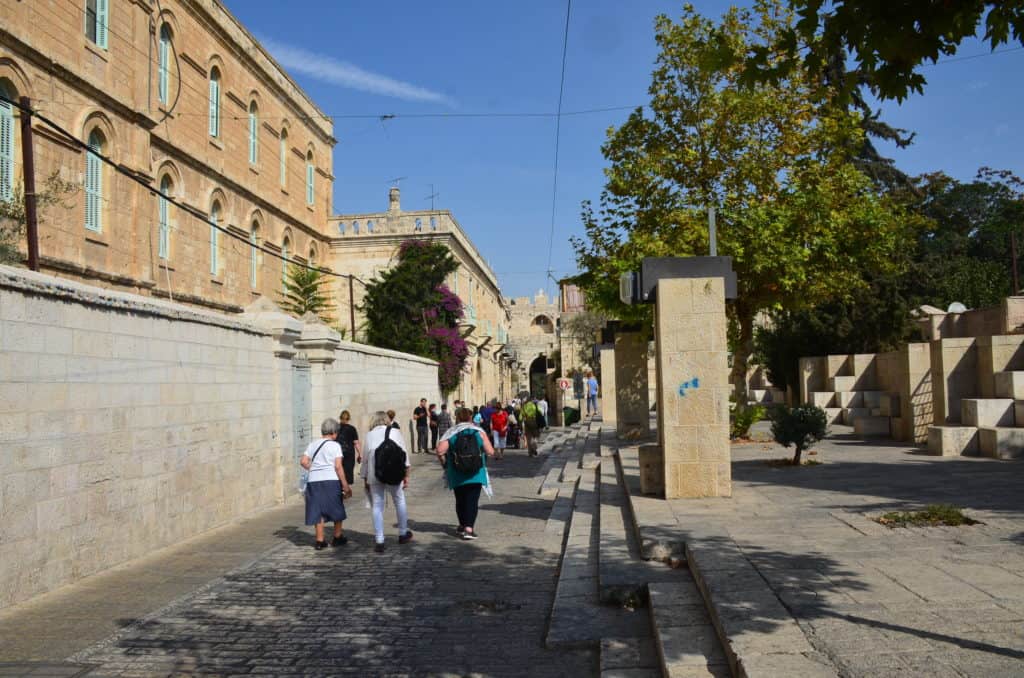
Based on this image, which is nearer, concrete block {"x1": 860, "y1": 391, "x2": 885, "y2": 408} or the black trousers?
the black trousers

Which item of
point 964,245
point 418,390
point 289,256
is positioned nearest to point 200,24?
point 289,256

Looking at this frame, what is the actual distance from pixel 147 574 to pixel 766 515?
5.61 meters

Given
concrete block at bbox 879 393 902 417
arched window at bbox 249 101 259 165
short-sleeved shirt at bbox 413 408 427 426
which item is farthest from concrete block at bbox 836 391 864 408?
arched window at bbox 249 101 259 165

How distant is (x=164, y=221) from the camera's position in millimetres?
21375

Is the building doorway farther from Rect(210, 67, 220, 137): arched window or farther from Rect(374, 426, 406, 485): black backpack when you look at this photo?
Rect(374, 426, 406, 485): black backpack

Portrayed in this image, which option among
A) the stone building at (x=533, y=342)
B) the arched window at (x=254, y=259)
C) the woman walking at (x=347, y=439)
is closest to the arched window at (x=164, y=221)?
the arched window at (x=254, y=259)

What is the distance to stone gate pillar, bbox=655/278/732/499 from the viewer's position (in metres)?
8.65

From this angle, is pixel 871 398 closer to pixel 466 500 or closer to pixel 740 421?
pixel 740 421

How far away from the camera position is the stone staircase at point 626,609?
14.7 feet

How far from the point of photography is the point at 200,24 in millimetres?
23109

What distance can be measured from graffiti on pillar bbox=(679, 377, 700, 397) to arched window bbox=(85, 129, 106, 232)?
14316mm

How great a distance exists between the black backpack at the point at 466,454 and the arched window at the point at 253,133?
2015cm

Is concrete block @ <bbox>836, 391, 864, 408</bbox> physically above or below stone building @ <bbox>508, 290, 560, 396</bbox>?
below

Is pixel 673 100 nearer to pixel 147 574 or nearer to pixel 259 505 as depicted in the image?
pixel 259 505
